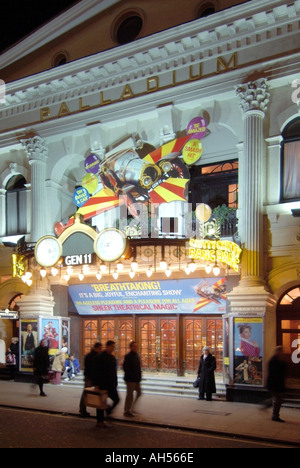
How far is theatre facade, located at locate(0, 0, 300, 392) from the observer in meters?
15.8

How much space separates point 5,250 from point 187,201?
834cm

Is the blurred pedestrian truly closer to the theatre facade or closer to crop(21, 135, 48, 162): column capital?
the theatre facade

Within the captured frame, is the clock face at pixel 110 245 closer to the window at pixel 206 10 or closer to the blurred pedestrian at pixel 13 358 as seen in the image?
the blurred pedestrian at pixel 13 358

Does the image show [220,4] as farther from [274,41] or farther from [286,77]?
[286,77]

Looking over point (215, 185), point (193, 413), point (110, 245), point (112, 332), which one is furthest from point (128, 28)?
point (193, 413)

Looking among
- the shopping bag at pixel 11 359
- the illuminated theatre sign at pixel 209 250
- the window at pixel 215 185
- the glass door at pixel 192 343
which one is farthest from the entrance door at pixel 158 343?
the illuminated theatre sign at pixel 209 250

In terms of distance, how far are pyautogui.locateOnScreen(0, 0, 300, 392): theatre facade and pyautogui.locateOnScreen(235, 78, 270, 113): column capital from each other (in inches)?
1.9

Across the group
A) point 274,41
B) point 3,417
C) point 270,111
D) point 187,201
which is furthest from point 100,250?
point 274,41

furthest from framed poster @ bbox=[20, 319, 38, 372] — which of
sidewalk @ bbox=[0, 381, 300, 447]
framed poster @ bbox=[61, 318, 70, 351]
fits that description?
sidewalk @ bbox=[0, 381, 300, 447]

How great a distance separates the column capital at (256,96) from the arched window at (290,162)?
1.10m

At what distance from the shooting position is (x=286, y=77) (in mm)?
16125

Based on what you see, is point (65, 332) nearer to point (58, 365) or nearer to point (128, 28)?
point (58, 365)

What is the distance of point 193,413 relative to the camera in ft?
42.7

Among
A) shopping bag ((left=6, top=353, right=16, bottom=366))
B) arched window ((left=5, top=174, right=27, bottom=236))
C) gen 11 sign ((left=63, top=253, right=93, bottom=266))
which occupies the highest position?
arched window ((left=5, top=174, right=27, bottom=236))
